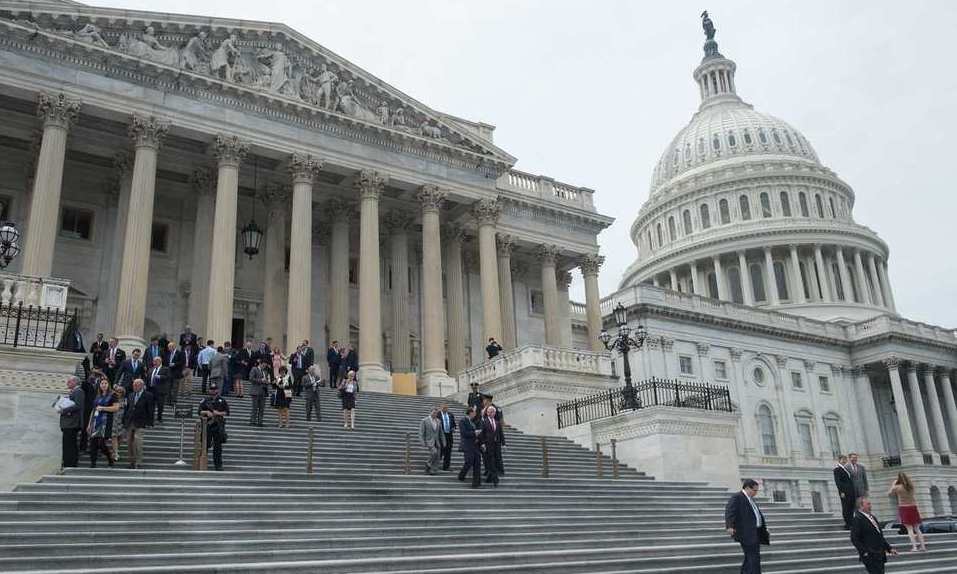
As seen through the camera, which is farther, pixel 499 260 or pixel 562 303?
pixel 562 303

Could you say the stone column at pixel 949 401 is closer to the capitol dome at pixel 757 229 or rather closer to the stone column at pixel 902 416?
the stone column at pixel 902 416

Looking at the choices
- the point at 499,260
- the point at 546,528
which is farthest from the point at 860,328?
the point at 546,528

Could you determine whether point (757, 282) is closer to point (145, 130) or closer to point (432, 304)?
point (432, 304)

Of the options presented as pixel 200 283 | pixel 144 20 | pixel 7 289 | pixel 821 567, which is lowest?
pixel 821 567

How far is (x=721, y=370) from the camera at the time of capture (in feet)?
190

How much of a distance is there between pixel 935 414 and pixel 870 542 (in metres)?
63.2

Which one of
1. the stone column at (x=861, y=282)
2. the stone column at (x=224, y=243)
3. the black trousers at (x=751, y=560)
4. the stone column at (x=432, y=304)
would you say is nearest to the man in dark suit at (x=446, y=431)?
the black trousers at (x=751, y=560)

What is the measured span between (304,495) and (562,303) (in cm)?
3039

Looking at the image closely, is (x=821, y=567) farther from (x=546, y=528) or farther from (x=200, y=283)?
(x=200, y=283)

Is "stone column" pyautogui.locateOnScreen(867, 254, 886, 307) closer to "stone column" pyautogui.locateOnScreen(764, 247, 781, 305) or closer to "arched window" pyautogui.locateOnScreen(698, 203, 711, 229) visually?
"stone column" pyautogui.locateOnScreen(764, 247, 781, 305)

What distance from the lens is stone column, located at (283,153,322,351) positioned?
96.6 ft

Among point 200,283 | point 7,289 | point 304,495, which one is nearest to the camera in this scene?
point 304,495

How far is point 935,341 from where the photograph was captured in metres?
69.2

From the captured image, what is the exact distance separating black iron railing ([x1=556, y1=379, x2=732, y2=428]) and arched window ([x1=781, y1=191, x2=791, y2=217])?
65.7 metres
